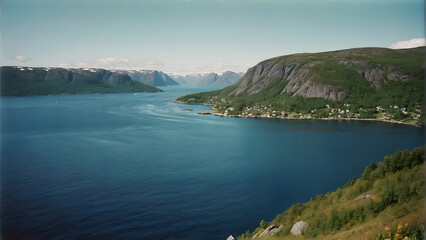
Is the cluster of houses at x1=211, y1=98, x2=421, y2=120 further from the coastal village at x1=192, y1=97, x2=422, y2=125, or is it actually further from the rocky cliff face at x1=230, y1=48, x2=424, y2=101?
the rocky cliff face at x1=230, y1=48, x2=424, y2=101

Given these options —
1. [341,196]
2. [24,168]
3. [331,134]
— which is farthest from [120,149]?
[331,134]

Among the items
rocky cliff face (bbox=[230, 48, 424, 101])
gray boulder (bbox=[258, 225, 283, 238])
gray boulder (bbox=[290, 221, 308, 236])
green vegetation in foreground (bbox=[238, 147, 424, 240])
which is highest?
rocky cliff face (bbox=[230, 48, 424, 101])

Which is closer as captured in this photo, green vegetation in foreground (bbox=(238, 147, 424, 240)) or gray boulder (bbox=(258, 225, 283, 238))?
green vegetation in foreground (bbox=(238, 147, 424, 240))

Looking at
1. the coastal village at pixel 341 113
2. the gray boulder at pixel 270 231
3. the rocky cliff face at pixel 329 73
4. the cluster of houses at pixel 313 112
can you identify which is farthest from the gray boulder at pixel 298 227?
the rocky cliff face at pixel 329 73

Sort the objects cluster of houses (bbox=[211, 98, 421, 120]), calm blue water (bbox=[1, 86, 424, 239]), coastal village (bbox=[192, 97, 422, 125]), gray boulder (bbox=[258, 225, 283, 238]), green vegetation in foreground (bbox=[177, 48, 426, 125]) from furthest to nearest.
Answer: green vegetation in foreground (bbox=[177, 48, 426, 125]) → cluster of houses (bbox=[211, 98, 421, 120]) → coastal village (bbox=[192, 97, 422, 125]) → calm blue water (bbox=[1, 86, 424, 239]) → gray boulder (bbox=[258, 225, 283, 238])

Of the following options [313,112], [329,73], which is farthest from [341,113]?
[329,73]

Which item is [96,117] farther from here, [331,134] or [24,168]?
[331,134]

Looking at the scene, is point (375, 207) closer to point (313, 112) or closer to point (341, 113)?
point (341, 113)

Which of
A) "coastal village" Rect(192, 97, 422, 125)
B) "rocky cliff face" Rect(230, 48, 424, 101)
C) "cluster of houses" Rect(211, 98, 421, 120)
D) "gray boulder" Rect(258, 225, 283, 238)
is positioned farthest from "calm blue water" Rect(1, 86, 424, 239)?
"rocky cliff face" Rect(230, 48, 424, 101)
